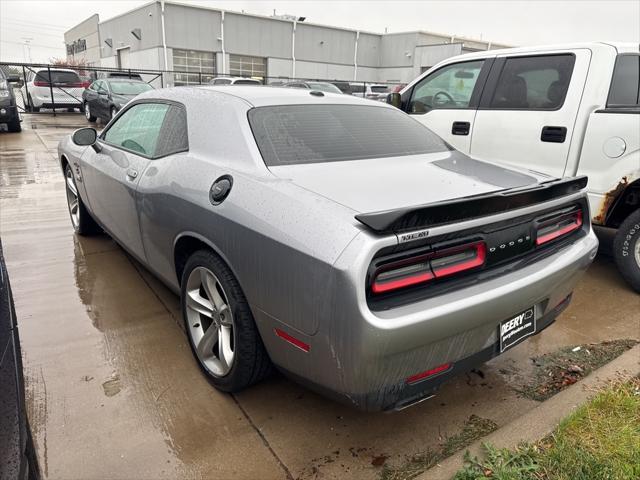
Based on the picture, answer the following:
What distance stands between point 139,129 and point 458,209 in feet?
8.65

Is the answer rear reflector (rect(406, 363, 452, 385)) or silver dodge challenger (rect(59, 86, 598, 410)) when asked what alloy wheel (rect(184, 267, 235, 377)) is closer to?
silver dodge challenger (rect(59, 86, 598, 410))

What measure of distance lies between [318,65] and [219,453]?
44780 millimetres

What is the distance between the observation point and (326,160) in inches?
102

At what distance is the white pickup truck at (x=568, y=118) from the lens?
13.2ft

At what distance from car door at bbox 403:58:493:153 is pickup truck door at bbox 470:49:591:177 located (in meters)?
0.12

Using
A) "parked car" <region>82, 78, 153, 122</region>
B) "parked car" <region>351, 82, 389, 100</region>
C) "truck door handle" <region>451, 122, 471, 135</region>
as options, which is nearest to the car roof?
"truck door handle" <region>451, 122, 471, 135</region>

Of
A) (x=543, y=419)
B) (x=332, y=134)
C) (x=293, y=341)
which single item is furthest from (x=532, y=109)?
(x=293, y=341)

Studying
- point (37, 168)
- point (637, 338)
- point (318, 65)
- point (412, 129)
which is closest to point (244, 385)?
point (412, 129)

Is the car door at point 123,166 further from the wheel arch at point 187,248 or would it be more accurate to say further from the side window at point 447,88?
the side window at point 447,88

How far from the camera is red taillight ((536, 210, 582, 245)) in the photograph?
2.42 meters

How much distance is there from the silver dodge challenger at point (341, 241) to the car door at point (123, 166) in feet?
0.11

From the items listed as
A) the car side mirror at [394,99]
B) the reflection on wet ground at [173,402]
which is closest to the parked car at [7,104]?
the reflection on wet ground at [173,402]

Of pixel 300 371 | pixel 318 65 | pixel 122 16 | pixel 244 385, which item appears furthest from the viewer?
pixel 318 65

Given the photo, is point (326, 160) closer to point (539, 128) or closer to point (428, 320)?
point (428, 320)
